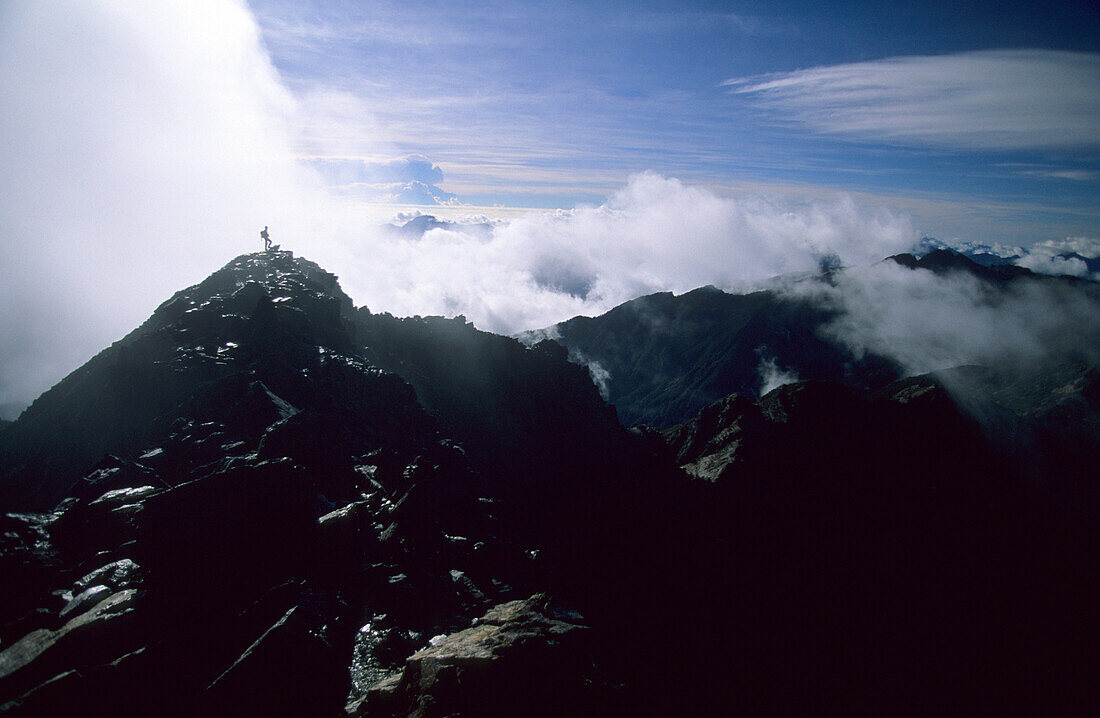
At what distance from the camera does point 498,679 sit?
25.5 meters

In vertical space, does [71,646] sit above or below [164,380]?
below

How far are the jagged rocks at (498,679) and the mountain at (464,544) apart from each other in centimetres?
17

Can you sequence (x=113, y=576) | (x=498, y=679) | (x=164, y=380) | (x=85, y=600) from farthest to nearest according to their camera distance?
1. (x=164, y=380)
2. (x=113, y=576)
3. (x=85, y=600)
4. (x=498, y=679)

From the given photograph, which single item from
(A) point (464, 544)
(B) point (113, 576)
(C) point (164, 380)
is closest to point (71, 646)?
(B) point (113, 576)

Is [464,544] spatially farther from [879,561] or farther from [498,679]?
[879,561]

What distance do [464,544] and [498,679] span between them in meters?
25.1

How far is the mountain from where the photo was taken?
28.0m

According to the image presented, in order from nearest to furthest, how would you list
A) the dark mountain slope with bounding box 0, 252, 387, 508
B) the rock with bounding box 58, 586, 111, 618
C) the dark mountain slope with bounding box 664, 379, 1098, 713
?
the rock with bounding box 58, 586, 111, 618, the dark mountain slope with bounding box 0, 252, 387, 508, the dark mountain slope with bounding box 664, 379, 1098, 713

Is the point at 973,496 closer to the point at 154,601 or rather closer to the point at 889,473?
the point at 889,473

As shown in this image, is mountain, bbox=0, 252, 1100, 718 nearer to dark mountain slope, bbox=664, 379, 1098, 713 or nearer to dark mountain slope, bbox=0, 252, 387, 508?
dark mountain slope, bbox=0, 252, 387, 508

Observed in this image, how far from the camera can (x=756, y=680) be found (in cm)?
6119

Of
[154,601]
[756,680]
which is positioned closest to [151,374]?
[154,601]

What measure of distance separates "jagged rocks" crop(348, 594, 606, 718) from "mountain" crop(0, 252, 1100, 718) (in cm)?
17

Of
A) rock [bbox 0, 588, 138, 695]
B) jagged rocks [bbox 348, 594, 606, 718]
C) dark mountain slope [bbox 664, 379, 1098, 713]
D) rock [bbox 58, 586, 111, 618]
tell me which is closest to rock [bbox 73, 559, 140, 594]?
rock [bbox 58, 586, 111, 618]
